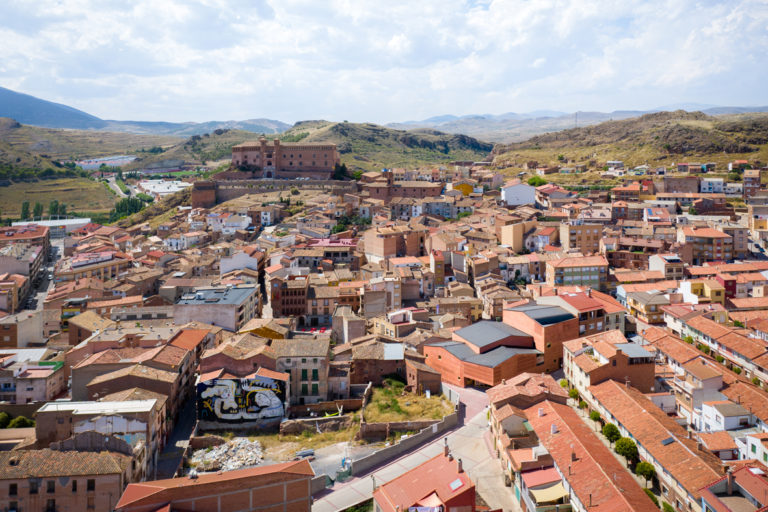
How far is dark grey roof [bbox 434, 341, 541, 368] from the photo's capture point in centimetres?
2575

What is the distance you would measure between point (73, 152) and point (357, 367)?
441 feet

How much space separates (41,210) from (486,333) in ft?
231

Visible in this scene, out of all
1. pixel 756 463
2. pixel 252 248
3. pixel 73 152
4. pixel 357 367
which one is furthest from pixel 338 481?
pixel 73 152

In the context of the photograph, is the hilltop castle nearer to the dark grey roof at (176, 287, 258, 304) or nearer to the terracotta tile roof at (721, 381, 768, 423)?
the dark grey roof at (176, 287, 258, 304)

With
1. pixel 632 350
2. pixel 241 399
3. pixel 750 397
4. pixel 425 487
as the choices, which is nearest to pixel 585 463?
pixel 425 487

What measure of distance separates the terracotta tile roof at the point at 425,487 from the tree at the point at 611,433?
265 inches

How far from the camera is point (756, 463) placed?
1831 centimetres

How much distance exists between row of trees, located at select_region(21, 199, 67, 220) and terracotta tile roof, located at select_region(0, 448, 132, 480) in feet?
219

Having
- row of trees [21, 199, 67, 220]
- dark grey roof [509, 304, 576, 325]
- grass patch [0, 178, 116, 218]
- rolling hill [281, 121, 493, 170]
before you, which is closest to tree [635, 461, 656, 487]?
dark grey roof [509, 304, 576, 325]

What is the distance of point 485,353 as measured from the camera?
26.7 metres

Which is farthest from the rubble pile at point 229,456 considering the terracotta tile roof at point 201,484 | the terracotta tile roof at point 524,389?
the terracotta tile roof at point 524,389

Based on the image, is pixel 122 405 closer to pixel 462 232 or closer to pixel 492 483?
pixel 492 483

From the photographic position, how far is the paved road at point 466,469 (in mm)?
18047

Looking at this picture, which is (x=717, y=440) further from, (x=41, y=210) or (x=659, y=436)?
(x=41, y=210)
